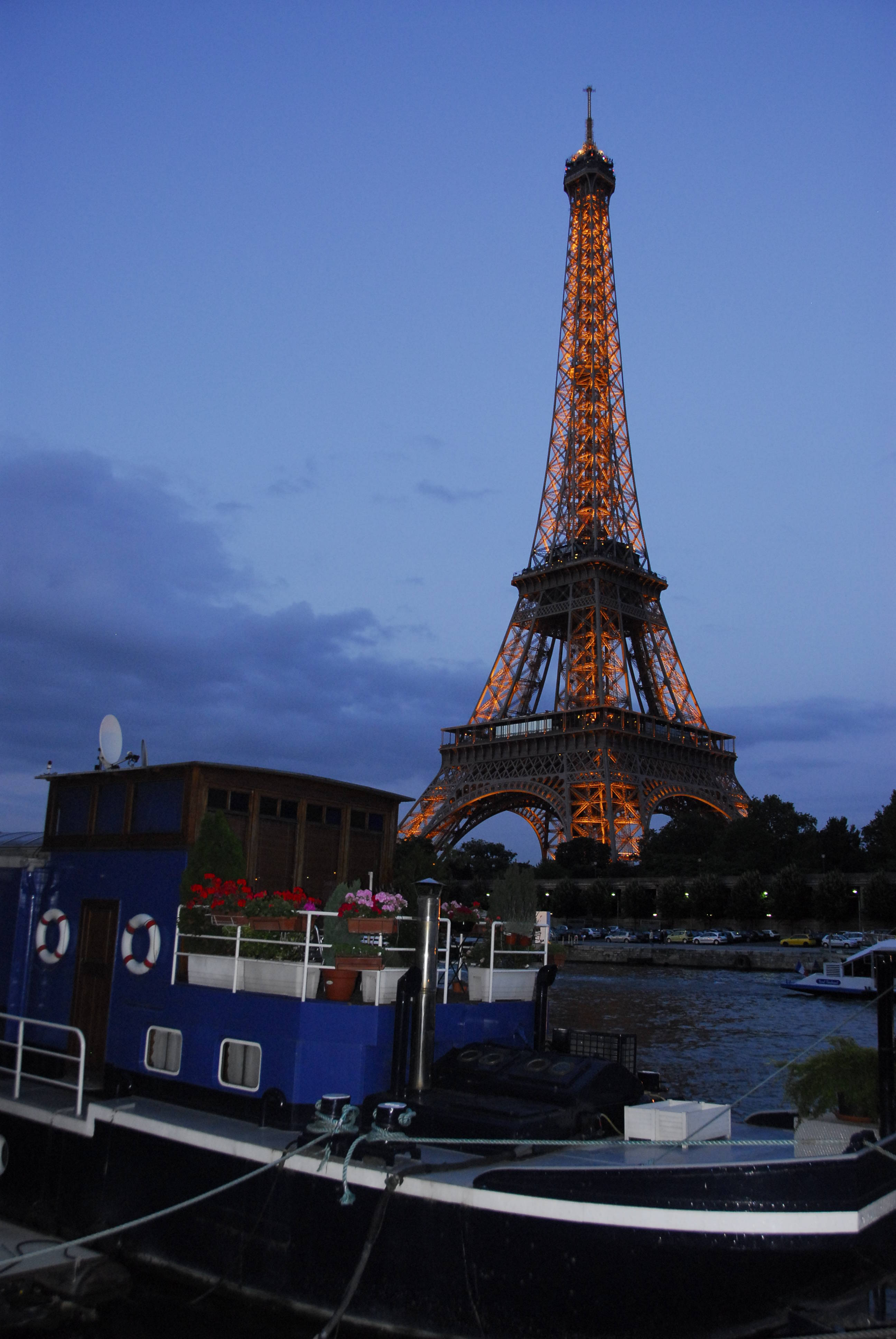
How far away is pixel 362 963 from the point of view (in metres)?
10.2

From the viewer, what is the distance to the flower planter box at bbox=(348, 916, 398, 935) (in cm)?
1023

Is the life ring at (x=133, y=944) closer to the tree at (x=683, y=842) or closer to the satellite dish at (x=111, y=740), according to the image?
the satellite dish at (x=111, y=740)

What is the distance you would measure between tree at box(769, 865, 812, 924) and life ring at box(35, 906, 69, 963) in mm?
67104

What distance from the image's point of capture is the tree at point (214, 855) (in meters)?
11.1

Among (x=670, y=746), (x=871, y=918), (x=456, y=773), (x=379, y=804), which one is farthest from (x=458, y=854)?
Answer: (x=379, y=804)

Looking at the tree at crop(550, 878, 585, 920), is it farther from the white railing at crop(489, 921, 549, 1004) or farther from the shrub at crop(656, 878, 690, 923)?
the white railing at crop(489, 921, 549, 1004)

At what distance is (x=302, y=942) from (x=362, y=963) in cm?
61

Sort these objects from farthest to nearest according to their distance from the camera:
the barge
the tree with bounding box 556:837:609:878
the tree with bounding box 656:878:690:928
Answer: the tree with bounding box 556:837:609:878, the tree with bounding box 656:878:690:928, the barge

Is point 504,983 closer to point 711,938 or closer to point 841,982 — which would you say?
point 841,982

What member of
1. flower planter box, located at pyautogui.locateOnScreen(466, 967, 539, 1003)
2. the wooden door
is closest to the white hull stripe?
flower planter box, located at pyautogui.locateOnScreen(466, 967, 539, 1003)

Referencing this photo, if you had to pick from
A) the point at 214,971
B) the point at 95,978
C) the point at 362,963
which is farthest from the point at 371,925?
the point at 95,978

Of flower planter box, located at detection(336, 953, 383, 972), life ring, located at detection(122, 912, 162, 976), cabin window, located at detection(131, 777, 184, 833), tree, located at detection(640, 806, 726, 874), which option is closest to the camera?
flower planter box, located at detection(336, 953, 383, 972)

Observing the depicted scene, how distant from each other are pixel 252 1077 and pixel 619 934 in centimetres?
7209

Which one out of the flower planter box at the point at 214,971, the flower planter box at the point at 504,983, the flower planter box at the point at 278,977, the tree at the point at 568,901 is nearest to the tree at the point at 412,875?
the flower planter box at the point at 504,983
